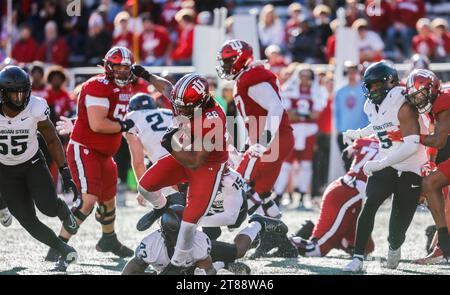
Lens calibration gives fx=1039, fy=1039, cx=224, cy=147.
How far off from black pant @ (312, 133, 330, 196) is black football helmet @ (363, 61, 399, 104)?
5.71 meters

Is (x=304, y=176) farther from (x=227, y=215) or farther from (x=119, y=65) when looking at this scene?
(x=227, y=215)

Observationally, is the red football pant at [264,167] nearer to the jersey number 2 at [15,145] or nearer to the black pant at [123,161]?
the jersey number 2 at [15,145]

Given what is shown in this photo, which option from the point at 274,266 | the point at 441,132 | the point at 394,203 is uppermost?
the point at 441,132

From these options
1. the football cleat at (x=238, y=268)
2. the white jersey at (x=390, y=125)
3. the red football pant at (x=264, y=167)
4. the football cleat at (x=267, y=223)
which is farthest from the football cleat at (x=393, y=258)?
the red football pant at (x=264, y=167)

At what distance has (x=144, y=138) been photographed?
8258mm

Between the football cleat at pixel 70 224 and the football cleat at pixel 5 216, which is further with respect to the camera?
the football cleat at pixel 5 216

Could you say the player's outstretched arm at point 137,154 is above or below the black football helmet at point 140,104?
below

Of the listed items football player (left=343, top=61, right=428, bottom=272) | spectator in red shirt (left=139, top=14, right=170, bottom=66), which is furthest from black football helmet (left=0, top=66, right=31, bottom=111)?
spectator in red shirt (left=139, top=14, right=170, bottom=66)

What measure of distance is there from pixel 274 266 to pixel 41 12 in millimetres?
9154

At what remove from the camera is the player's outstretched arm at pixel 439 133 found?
730 cm

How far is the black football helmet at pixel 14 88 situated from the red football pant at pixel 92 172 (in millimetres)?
1081

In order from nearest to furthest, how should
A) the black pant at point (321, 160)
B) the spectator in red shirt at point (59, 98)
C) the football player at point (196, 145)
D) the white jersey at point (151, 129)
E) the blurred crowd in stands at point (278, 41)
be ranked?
the football player at point (196, 145)
the white jersey at point (151, 129)
the spectator in red shirt at point (59, 98)
the blurred crowd in stands at point (278, 41)
the black pant at point (321, 160)
